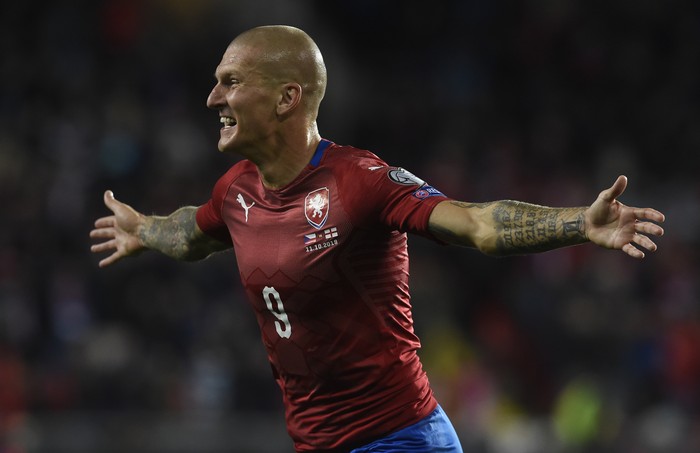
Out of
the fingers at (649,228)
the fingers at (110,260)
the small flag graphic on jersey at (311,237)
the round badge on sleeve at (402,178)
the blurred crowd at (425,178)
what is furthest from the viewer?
the blurred crowd at (425,178)

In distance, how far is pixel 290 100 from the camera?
16.1ft

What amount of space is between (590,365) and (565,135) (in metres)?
→ 3.65

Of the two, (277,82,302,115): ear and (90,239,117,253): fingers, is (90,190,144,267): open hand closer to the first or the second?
(90,239,117,253): fingers

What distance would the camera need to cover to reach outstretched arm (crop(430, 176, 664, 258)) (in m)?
4.06

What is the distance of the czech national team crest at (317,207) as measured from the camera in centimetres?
472

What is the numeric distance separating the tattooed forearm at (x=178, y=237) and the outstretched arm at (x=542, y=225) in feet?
5.27

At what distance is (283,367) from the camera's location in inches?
194

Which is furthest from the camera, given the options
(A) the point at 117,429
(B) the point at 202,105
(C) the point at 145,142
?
(B) the point at 202,105

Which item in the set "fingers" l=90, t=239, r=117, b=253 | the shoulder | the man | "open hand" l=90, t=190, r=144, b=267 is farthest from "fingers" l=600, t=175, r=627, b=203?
"fingers" l=90, t=239, r=117, b=253

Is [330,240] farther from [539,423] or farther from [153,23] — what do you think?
[153,23]

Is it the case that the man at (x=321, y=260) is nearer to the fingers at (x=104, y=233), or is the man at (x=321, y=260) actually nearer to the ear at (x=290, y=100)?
the ear at (x=290, y=100)

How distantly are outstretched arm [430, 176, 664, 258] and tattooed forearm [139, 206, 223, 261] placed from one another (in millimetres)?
1607

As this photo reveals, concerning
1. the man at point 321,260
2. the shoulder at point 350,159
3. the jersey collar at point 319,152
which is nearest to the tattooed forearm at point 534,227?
the man at point 321,260

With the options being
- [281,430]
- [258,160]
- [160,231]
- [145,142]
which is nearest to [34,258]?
[145,142]
